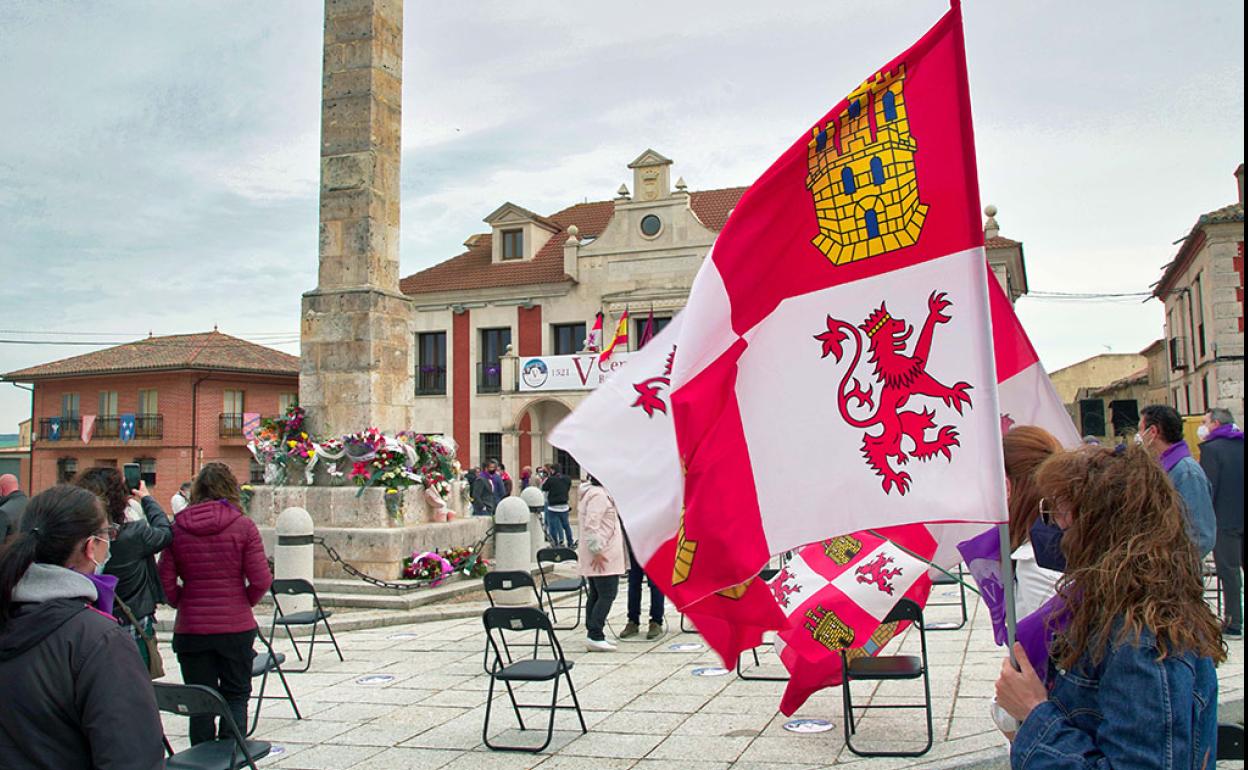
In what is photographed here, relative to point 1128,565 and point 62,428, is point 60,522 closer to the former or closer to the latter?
point 1128,565

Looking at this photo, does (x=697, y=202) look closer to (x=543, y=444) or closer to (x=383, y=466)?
(x=543, y=444)

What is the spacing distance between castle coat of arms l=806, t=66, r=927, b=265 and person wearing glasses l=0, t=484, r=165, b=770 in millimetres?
2509

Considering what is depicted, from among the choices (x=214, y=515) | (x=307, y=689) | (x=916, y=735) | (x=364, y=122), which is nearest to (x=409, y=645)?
(x=307, y=689)

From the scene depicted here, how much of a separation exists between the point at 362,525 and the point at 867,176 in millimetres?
10044

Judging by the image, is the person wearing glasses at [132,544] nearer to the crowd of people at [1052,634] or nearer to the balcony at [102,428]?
the crowd of people at [1052,634]

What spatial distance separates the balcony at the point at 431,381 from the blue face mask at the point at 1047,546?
33.9 metres

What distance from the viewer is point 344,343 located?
13.2 metres

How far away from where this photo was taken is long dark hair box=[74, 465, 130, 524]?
5.71 m

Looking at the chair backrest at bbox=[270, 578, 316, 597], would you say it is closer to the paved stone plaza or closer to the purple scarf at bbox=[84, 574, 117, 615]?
the paved stone plaza

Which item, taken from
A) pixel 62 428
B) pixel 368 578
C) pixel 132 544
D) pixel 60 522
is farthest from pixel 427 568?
pixel 62 428

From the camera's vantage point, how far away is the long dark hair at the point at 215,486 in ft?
18.6

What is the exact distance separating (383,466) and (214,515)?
23.2ft

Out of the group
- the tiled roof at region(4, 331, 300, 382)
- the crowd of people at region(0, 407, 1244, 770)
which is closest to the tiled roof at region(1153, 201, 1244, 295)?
the crowd of people at region(0, 407, 1244, 770)

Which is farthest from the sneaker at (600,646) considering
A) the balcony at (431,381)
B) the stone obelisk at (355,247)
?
the balcony at (431,381)
